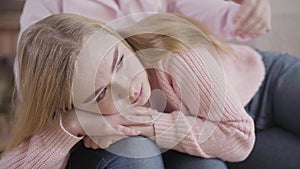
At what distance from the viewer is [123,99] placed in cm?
70

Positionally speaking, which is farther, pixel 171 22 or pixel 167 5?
pixel 167 5

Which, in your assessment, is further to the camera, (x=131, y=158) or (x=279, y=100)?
(x=279, y=100)

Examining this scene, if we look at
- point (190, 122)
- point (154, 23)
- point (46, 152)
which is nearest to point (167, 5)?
point (154, 23)

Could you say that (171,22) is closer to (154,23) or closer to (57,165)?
(154,23)

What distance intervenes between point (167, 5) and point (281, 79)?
296 millimetres

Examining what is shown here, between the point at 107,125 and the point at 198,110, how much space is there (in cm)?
16

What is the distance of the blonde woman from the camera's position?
69 cm

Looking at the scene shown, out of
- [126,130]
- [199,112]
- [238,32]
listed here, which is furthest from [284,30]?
[126,130]

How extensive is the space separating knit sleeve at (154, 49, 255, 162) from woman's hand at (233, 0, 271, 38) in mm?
176

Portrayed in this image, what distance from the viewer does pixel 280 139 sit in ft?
3.10

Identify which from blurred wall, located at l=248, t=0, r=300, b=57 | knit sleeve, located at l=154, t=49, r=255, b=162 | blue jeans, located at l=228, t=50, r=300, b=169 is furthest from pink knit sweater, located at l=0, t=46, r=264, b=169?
blurred wall, located at l=248, t=0, r=300, b=57

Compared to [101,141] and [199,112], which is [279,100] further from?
[101,141]

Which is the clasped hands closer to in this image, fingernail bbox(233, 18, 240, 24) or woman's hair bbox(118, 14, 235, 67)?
woman's hair bbox(118, 14, 235, 67)

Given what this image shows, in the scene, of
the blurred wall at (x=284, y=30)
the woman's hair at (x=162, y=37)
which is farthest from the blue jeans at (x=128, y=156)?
the blurred wall at (x=284, y=30)
